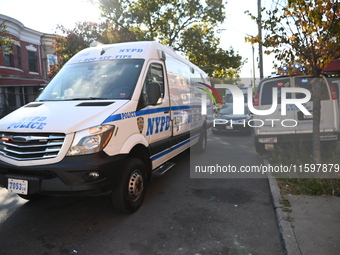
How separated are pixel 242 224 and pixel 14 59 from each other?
22.8 meters

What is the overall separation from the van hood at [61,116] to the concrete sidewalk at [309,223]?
8.88 feet

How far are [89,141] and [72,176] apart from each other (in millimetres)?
463

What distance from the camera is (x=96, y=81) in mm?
4723

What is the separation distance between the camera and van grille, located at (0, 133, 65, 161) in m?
3.59

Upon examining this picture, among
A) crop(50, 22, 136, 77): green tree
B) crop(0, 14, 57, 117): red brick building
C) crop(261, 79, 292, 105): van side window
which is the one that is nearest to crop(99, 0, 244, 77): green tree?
crop(50, 22, 136, 77): green tree

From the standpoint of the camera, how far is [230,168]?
7113mm

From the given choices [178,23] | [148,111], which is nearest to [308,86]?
[148,111]

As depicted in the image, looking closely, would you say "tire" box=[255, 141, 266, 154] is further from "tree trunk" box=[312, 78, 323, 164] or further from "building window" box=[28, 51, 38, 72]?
"building window" box=[28, 51, 38, 72]

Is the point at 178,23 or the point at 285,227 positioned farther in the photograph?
Answer: the point at 178,23

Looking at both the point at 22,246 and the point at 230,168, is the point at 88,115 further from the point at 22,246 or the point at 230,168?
the point at 230,168

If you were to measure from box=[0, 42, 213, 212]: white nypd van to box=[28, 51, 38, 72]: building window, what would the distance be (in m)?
21.9

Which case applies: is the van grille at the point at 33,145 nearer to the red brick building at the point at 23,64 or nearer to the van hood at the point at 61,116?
the van hood at the point at 61,116

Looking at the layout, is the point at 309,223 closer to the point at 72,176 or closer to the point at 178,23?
the point at 72,176

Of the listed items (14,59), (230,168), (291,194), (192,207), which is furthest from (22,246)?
(14,59)
